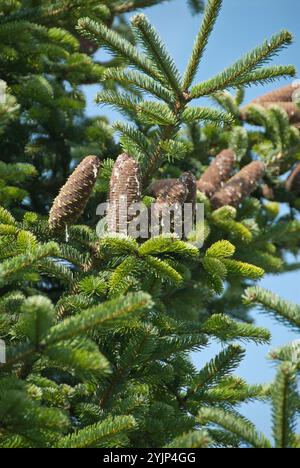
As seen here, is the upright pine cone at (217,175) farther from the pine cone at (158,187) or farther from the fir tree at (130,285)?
the pine cone at (158,187)

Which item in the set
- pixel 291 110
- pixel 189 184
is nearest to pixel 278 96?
pixel 291 110

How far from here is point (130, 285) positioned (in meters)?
2.59

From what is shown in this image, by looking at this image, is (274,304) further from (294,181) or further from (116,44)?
(294,181)

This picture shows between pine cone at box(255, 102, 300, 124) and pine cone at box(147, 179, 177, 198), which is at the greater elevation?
pine cone at box(255, 102, 300, 124)

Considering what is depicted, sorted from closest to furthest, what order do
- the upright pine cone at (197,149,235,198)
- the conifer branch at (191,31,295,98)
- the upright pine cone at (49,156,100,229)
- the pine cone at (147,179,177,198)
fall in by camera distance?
the conifer branch at (191,31,295,98)
the upright pine cone at (49,156,100,229)
the pine cone at (147,179,177,198)
the upright pine cone at (197,149,235,198)

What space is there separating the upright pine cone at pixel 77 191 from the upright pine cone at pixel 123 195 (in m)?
0.09

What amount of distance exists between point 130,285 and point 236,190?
1661 millimetres

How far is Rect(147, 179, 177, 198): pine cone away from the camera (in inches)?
105

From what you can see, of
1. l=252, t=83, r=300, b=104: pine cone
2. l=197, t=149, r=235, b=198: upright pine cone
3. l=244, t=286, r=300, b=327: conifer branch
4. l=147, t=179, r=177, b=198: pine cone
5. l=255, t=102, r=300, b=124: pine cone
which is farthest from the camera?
l=252, t=83, r=300, b=104: pine cone

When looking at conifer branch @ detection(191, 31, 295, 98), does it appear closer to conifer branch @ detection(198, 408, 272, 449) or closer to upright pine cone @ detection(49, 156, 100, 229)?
upright pine cone @ detection(49, 156, 100, 229)

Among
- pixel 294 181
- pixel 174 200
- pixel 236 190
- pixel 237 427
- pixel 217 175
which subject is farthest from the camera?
pixel 294 181

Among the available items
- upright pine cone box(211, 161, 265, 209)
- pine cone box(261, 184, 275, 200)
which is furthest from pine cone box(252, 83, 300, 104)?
upright pine cone box(211, 161, 265, 209)
